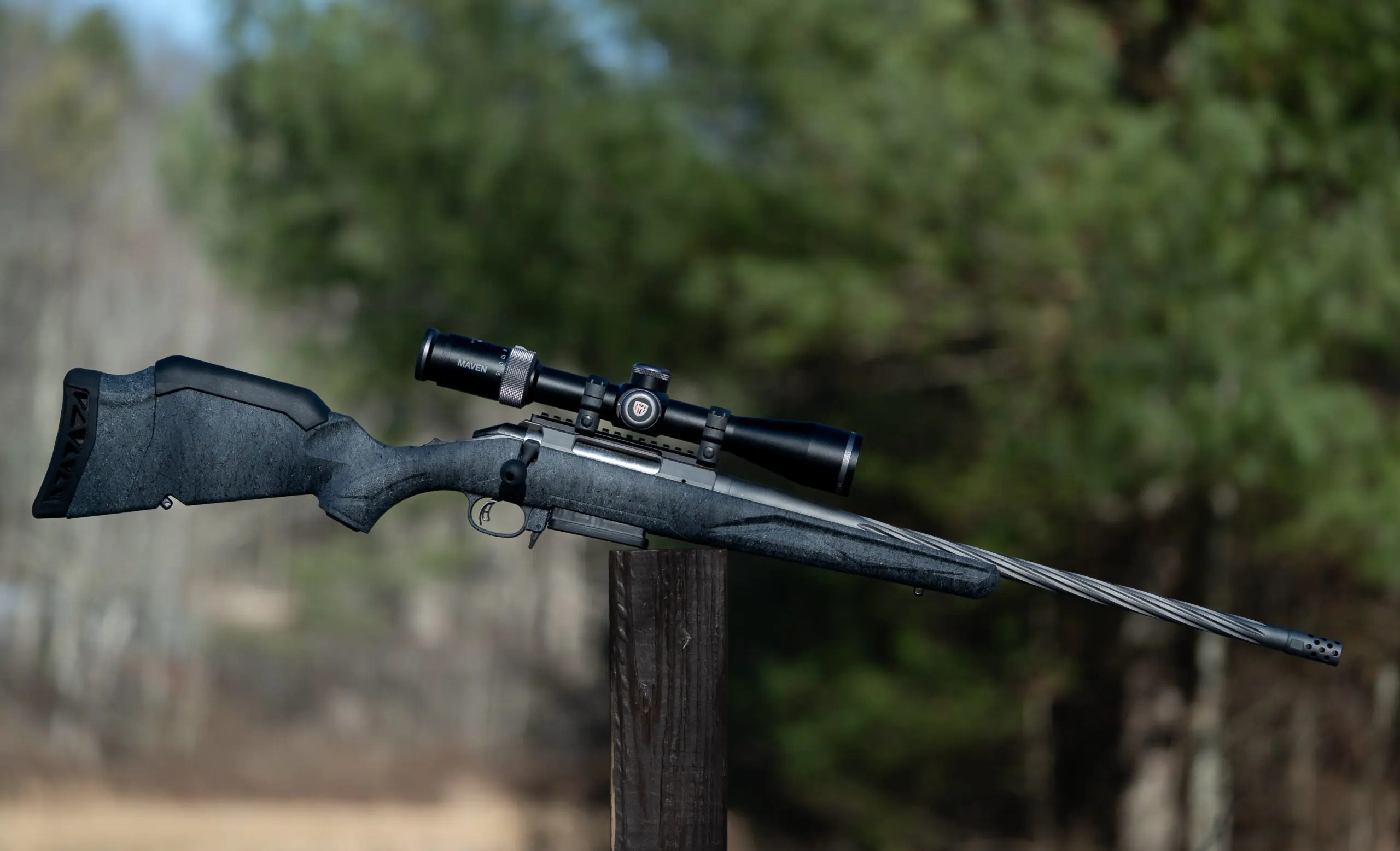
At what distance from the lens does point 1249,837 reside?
1110cm

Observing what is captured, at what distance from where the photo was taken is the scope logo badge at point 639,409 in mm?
2912

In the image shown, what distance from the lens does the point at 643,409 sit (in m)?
2.91

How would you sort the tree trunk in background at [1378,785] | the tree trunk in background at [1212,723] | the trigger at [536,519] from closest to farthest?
the trigger at [536,519] < the tree trunk in background at [1212,723] < the tree trunk in background at [1378,785]

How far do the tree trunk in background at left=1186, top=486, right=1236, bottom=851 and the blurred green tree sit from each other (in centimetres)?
20

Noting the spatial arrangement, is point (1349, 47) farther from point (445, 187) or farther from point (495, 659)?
point (495, 659)

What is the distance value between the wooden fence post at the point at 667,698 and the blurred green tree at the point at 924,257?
544cm

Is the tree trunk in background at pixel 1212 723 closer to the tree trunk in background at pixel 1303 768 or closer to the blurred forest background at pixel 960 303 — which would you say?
A: the blurred forest background at pixel 960 303

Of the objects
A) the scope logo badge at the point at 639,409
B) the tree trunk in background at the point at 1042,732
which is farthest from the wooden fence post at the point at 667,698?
the tree trunk in background at the point at 1042,732

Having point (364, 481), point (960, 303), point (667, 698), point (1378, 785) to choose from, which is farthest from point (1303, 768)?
point (364, 481)

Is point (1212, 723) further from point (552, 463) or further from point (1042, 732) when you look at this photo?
point (552, 463)

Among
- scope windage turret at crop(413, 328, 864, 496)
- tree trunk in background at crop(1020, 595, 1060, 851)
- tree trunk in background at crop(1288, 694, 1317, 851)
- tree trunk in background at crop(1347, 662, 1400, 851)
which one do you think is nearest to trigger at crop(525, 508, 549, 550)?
scope windage turret at crop(413, 328, 864, 496)

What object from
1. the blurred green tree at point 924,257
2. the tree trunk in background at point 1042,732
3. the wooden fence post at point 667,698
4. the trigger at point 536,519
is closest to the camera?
the wooden fence post at point 667,698

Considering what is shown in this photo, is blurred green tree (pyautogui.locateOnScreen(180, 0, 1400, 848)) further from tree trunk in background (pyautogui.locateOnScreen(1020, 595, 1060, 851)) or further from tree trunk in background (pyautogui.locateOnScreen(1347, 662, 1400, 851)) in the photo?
tree trunk in background (pyautogui.locateOnScreen(1347, 662, 1400, 851))

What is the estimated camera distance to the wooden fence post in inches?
108
